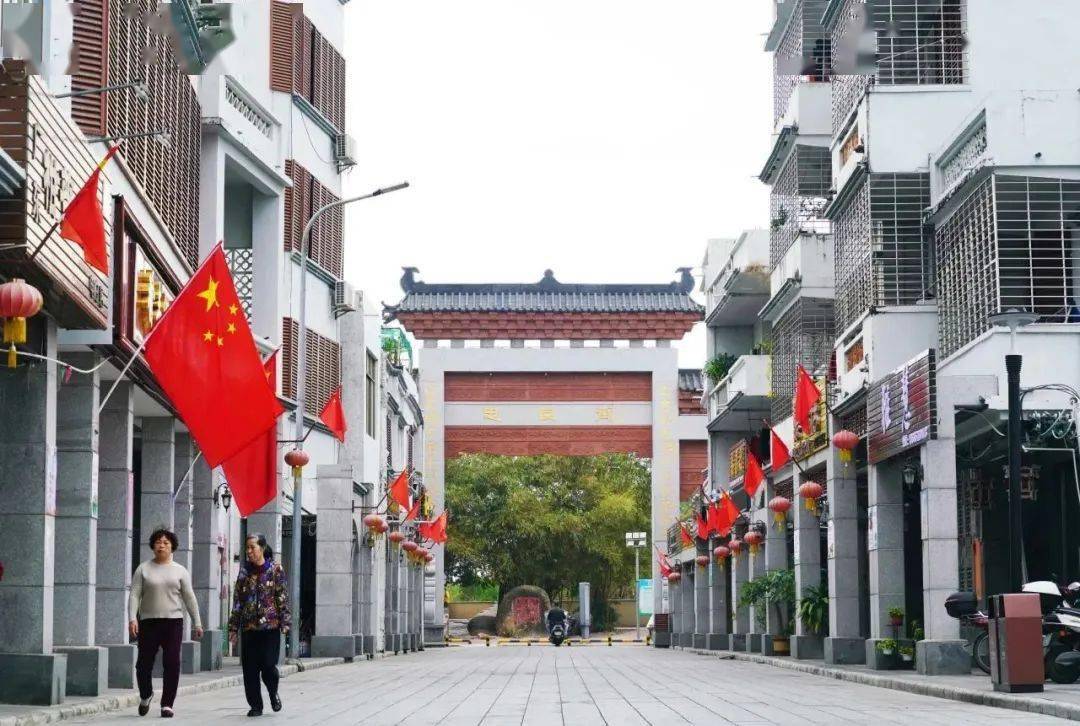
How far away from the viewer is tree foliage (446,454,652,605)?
245 ft

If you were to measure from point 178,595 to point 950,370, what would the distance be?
13.8 meters

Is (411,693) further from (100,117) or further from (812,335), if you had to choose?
(812,335)

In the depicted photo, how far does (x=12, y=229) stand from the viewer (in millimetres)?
15836

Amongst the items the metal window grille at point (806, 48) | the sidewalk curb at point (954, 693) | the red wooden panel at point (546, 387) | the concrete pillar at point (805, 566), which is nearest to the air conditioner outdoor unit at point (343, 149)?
the metal window grille at point (806, 48)

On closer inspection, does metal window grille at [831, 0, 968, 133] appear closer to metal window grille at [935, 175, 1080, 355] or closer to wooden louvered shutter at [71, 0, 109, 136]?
metal window grille at [935, 175, 1080, 355]

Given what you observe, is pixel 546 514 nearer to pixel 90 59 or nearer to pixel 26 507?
pixel 90 59

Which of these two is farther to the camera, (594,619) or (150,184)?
(594,619)

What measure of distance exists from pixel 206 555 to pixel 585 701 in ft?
35.8

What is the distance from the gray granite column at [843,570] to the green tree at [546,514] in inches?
1693

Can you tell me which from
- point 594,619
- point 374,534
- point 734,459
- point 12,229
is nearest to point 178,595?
point 12,229

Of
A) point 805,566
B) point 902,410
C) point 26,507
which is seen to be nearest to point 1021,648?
point 902,410

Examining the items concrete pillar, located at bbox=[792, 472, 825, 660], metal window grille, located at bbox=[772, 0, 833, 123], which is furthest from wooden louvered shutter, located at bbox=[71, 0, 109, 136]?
metal window grille, located at bbox=[772, 0, 833, 123]

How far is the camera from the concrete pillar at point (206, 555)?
28.4 m

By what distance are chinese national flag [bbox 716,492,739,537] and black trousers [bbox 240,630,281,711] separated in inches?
1080
